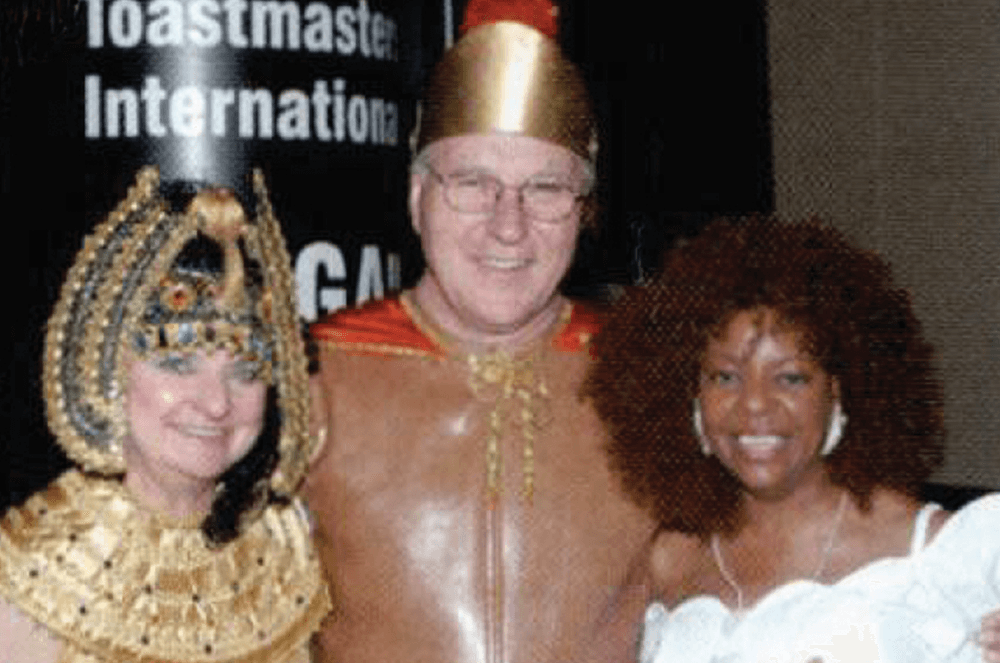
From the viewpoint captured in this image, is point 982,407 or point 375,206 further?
point 982,407

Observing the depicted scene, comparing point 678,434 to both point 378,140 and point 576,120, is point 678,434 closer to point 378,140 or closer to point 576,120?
point 576,120

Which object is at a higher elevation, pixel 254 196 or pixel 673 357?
pixel 254 196

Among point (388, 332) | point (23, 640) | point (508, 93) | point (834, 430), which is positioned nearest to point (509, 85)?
point (508, 93)

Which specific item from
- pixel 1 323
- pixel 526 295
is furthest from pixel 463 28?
pixel 1 323

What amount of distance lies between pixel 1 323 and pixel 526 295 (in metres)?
1.07

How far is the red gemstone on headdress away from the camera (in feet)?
10.7

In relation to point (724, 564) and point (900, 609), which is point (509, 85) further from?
point (900, 609)

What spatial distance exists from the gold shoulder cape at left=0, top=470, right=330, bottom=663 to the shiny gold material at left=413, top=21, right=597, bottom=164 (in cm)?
86

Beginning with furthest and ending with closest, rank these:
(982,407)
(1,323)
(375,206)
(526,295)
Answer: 1. (982,407)
2. (375,206)
3. (1,323)
4. (526,295)

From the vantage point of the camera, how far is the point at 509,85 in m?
3.19

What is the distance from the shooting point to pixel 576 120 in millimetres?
3234

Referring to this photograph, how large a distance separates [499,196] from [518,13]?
37 centimetres

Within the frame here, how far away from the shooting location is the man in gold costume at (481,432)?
10.3 ft

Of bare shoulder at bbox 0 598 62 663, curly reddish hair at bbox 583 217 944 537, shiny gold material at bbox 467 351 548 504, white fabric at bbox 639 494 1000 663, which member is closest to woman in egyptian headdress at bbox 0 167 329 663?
bare shoulder at bbox 0 598 62 663
